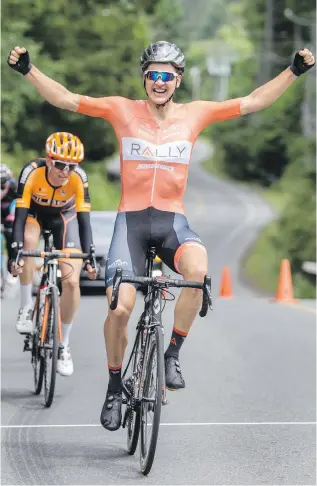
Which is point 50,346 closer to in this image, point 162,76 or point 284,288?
point 162,76

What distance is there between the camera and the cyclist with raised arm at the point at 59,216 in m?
10.1

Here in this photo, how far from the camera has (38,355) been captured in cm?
1048

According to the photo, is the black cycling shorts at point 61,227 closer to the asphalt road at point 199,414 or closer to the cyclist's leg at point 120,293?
the asphalt road at point 199,414

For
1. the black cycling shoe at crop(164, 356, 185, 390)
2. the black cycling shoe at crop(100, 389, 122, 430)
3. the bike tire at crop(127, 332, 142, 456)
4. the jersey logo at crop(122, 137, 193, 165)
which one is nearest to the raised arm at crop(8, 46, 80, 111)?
the jersey logo at crop(122, 137, 193, 165)

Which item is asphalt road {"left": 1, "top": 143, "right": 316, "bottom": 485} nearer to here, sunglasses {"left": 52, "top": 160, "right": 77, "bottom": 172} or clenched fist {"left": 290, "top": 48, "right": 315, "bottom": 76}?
sunglasses {"left": 52, "top": 160, "right": 77, "bottom": 172}

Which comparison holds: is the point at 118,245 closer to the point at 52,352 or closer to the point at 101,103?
the point at 101,103

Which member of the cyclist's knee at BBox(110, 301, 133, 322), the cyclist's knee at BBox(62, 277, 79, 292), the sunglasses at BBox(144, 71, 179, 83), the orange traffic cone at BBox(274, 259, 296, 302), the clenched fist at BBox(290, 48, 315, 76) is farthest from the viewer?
the orange traffic cone at BBox(274, 259, 296, 302)

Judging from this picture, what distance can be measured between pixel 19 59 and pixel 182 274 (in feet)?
5.61

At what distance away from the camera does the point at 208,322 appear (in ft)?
55.3

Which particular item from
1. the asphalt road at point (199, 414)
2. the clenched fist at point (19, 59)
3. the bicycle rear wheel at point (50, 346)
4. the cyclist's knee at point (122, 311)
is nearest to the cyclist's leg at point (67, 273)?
the bicycle rear wheel at point (50, 346)

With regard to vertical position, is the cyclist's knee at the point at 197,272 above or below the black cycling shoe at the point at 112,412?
above

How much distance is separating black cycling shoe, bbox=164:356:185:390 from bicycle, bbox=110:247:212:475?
148 millimetres

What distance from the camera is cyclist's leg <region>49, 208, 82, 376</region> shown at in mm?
10344

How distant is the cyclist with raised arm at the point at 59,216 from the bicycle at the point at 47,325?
0.42 feet
